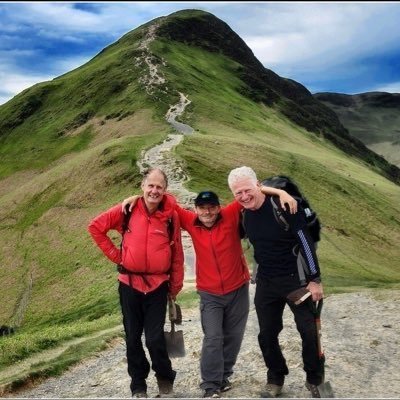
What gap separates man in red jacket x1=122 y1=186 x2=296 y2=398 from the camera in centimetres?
984

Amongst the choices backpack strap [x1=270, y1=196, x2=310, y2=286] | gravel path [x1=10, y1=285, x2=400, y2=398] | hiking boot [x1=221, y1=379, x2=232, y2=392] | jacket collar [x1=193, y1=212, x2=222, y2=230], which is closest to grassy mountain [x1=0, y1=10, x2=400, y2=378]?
gravel path [x1=10, y1=285, x2=400, y2=398]

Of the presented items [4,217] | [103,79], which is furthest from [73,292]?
[103,79]

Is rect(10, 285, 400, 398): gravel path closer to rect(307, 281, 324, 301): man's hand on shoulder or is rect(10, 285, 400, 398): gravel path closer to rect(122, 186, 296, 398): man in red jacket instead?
rect(122, 186, 296, 398): man in red jacket

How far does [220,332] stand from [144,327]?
4.68 ft

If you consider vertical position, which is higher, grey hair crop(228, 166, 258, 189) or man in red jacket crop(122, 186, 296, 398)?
grey hair crop(228, 166, 258, 189)

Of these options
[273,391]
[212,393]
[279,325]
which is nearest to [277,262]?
[279,325]

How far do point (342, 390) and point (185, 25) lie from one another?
175 meters

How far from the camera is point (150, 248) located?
9.66m

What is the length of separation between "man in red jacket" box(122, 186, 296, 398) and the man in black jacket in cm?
53

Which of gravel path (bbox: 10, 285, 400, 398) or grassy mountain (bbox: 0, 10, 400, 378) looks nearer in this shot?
gravel path (bbox: 10, 285, 400, 398)

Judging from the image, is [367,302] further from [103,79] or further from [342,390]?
[103,79]

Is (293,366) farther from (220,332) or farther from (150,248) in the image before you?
(150,248)

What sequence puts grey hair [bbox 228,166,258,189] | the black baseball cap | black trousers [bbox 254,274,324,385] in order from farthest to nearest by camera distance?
1. the black baseball cap
2. grey hair [bbox 228,166,258,189]
3. black trousers [bbox 254,274,324,385]

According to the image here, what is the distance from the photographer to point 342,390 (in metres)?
10.5
